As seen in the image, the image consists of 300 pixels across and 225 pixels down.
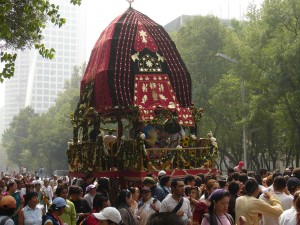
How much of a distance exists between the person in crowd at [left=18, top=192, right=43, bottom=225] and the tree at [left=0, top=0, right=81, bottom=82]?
366 cm

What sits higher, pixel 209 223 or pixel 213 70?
pixel 213 70

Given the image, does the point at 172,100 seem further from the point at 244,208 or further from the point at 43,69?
the point at 43,69

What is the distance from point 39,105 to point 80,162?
144441 mm

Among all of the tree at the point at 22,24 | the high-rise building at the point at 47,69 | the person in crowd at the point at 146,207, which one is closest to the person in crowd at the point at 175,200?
the person in crowd at the point at 146,207

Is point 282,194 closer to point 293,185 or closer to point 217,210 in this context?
point 293,185

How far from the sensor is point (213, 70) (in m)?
36.8

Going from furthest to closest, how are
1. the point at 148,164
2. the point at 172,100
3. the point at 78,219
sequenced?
the point at 172,100 < the point at 148,164 < the point at 78,219

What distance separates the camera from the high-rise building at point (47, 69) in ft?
532

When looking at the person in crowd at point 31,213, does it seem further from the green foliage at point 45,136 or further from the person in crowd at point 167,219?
the green foliage at point 45,136

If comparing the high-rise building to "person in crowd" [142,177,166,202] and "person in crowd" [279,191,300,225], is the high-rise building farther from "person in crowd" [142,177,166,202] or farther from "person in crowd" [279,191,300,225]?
"person in crowd" [279,191,300,225]

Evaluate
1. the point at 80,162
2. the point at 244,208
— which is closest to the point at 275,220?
the point at 244,208

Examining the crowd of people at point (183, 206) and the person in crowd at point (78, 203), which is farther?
the person in crowd at point (78, 203)

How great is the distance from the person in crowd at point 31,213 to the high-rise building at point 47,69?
15347cm

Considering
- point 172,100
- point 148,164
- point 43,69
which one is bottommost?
point 148,164
